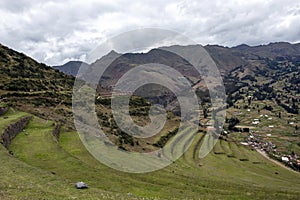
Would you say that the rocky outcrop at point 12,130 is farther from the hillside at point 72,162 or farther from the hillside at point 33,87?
the hillside at point 33,87

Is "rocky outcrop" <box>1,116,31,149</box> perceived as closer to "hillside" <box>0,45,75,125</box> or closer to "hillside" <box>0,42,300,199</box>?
"hillside" <box>0,42,300,199</box>

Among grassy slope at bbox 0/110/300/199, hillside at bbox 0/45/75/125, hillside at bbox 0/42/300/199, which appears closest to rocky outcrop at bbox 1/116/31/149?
hillside at bbox 0/42/300/199

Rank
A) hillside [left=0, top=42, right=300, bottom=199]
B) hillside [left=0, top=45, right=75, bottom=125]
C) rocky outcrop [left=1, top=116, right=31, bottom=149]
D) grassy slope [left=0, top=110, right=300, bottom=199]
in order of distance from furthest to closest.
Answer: hillside [left=0, top=45, right=75, bottom=125]
rocky outcrop [left=1, top=116, right=31, bottom=149]
hillside [left=0, top=42, right=300, bottom=199]
grassy slope [left=0, top=110, right=300, bottom=199]

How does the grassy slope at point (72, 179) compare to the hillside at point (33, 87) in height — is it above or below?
below

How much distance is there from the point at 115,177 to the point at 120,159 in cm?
Answer: 1486

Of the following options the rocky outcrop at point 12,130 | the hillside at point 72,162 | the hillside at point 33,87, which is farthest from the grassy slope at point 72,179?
the hillside at point 33,87

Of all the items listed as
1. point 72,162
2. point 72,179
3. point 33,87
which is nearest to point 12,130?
point 72,162

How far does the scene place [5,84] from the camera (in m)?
100

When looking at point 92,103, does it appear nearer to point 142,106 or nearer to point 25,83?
point 25,83

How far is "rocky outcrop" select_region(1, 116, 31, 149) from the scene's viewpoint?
1886 inches

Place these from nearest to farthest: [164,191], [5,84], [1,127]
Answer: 1. [164,191]
2. [1,127]
3. [5,84]

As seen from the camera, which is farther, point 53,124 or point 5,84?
point 5,84

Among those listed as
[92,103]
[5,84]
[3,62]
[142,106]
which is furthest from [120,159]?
[3,62]

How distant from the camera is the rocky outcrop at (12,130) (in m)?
47.9
